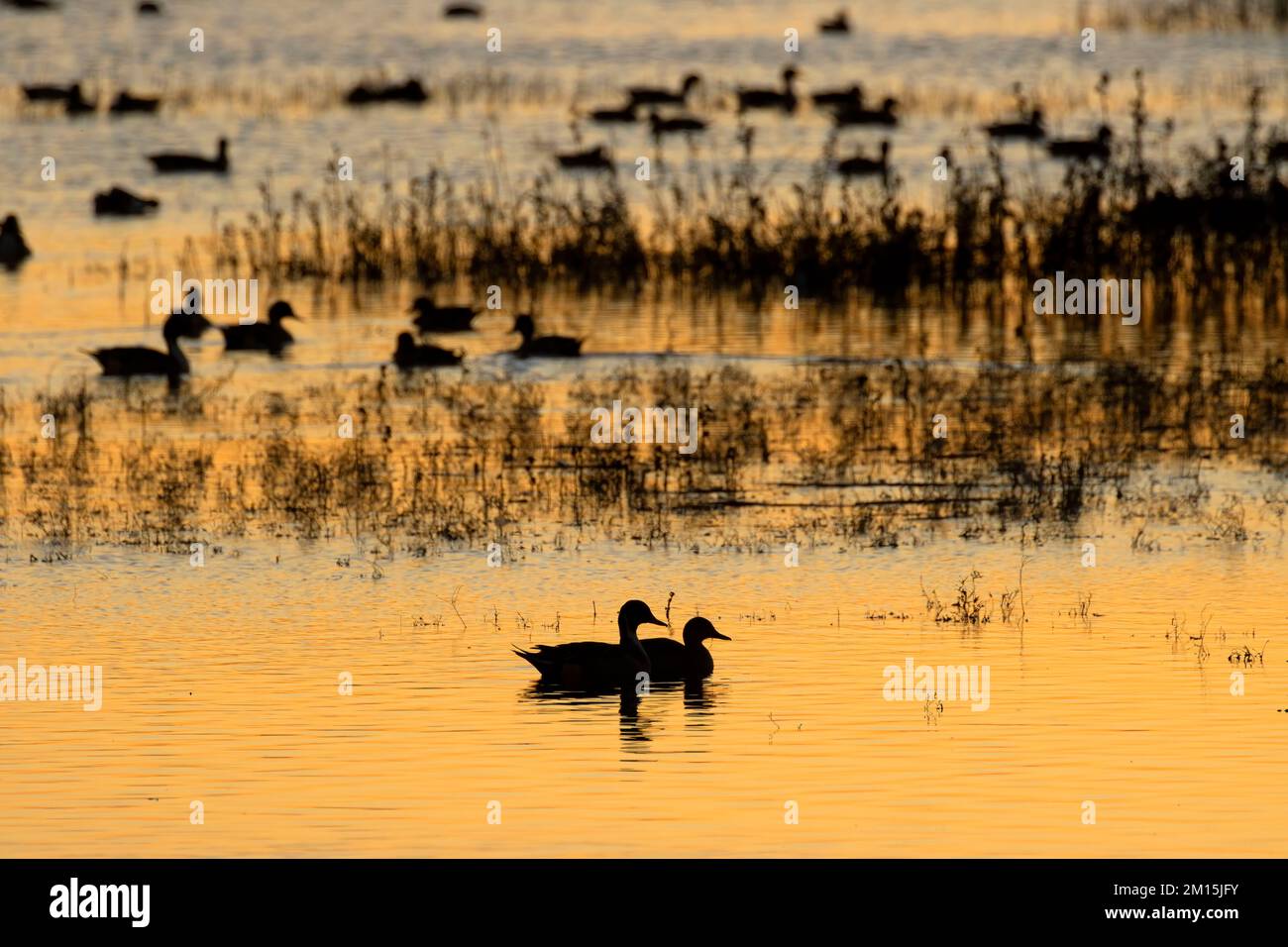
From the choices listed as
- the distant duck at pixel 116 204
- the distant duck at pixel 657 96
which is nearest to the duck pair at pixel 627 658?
the distant duck at pixel 116 204

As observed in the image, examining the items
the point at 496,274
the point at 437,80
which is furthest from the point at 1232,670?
the point at 437,80

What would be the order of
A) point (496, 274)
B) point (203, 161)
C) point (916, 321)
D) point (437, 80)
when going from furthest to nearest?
point (437, 80), point (203, 161), point (496, 274), point (916, 321)

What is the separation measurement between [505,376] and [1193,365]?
21.8 feet

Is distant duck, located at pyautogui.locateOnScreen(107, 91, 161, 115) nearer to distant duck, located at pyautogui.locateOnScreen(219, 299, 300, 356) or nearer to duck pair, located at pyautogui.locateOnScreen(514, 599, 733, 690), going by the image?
distant duck, located at pyautogui.locateOnScreen(219, 299, 300, 356)

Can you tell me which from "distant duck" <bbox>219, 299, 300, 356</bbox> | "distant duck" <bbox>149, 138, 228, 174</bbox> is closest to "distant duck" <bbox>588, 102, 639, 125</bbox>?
"distant duck" <bbox>149, 138, 228, 174</bbox>

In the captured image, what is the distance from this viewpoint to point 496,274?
3194cm

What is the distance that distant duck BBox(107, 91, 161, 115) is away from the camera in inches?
2164

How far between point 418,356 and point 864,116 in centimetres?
2595

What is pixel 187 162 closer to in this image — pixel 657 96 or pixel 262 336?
pixel 657 96

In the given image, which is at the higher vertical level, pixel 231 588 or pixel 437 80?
pixel 437 80

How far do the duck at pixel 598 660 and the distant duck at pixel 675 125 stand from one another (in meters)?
35.7

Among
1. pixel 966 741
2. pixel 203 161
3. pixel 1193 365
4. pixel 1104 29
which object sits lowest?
pixel 966 741

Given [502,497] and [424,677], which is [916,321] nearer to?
[502,497]

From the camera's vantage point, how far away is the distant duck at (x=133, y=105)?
54969 millimetres
